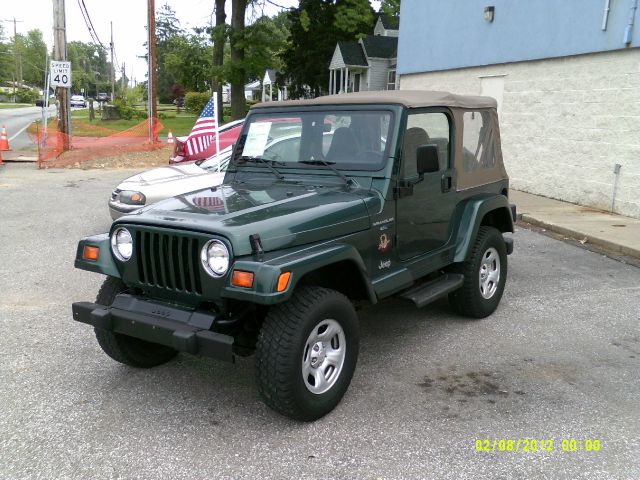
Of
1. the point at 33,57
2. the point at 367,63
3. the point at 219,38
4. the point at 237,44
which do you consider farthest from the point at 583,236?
the point at 33,57

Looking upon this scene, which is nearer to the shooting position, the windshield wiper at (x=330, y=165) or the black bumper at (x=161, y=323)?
the black bumper at (x=161, y=323)

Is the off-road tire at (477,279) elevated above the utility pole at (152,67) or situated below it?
below

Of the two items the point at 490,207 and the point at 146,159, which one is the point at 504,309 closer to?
the point at 490,207

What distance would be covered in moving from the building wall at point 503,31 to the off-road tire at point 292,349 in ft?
28.8

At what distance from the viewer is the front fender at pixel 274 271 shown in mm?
3068

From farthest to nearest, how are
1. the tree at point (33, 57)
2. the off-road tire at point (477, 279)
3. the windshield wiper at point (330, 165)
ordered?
the tree at point (33, 57), the off-road tire at point (477, 279), the windshield wiper at point (330, 165)

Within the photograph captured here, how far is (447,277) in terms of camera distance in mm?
4941

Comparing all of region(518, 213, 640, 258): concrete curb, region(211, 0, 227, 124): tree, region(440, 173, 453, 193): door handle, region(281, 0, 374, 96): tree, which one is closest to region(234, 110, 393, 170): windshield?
region(440, 173, 453, 193): door handle

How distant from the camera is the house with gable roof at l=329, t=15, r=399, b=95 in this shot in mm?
34250

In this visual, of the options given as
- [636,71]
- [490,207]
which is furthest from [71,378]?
[636,71]

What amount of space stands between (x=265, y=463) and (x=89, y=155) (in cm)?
1622

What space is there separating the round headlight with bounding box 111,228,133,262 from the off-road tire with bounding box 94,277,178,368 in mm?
308

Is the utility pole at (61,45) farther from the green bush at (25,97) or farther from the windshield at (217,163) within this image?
the green bush at (25,97)

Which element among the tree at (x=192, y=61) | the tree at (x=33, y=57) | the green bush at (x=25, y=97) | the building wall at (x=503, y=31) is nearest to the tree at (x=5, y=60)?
the tree at (x=33, y=57)
